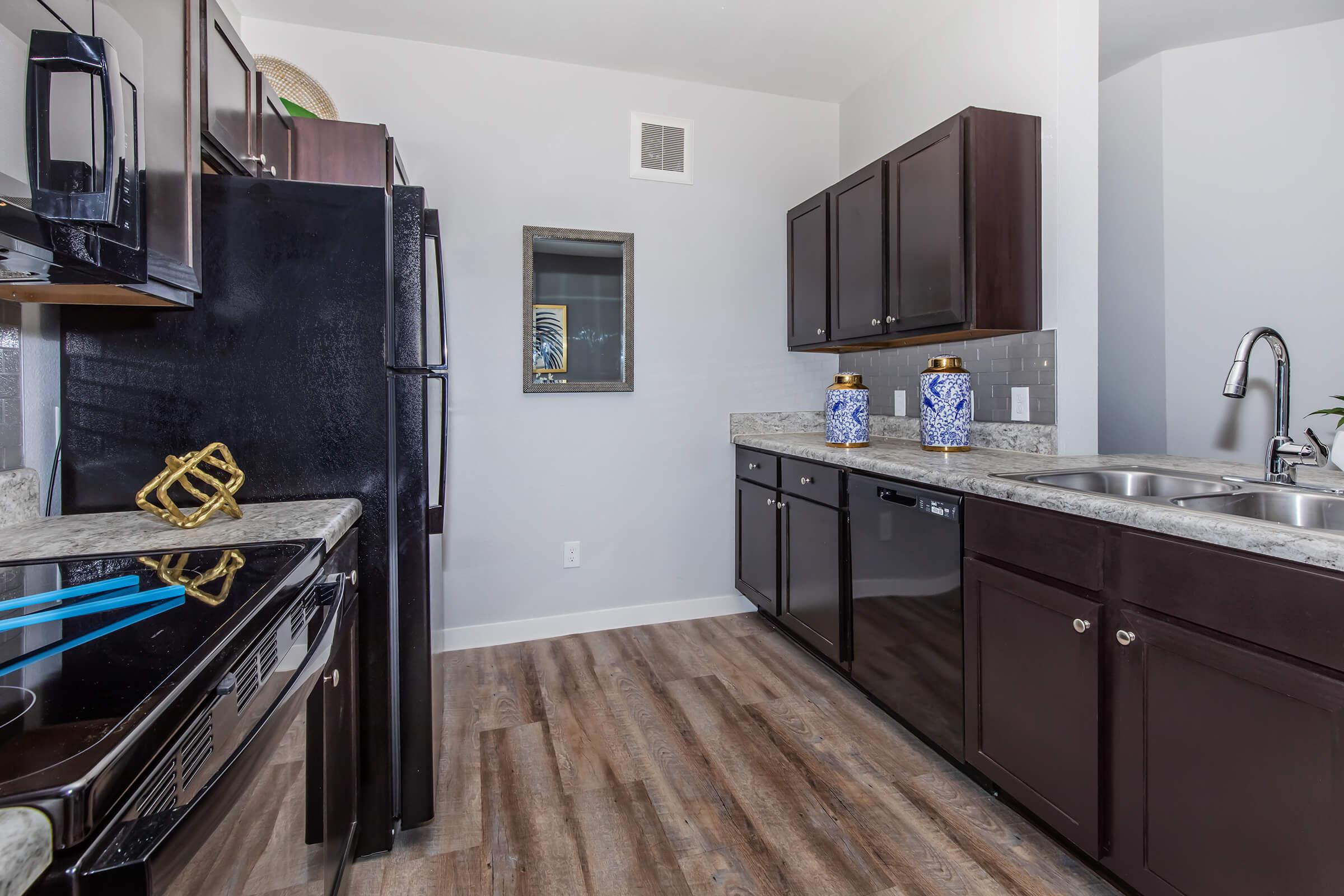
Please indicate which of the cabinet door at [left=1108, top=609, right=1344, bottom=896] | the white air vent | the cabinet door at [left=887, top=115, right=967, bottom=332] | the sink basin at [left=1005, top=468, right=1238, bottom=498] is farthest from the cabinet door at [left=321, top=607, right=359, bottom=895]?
the white air vent

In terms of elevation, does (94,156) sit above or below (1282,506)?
above

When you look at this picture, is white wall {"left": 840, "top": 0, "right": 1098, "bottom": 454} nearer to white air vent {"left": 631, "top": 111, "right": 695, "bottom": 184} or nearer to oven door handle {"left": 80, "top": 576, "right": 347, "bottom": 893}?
white air vent {"left": 631, "top": 111, "right": 695, "bottom": 184}

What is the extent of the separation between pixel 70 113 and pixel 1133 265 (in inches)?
149

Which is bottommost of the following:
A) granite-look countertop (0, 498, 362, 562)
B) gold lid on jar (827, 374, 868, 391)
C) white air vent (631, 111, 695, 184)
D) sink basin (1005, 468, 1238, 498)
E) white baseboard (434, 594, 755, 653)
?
white baseboard (434, 594, 755, 653)

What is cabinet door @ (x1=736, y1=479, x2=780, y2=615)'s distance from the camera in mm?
2881

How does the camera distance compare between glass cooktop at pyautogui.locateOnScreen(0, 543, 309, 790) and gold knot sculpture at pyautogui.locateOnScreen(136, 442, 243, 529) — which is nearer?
glass cooktop at pyautogui.locateOnScreen(0, 543, 309, 790)

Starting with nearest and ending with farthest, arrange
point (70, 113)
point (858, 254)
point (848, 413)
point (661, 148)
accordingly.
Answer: point (70, 113)
point (848, 413)
point (858, 254)
point (661, 148)

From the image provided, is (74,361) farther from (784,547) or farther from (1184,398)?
(1184,398)

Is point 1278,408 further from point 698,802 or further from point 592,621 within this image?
point 592,621

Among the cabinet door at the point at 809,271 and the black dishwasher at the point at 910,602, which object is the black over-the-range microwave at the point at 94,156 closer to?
the black dishwasher at the point at 910,602

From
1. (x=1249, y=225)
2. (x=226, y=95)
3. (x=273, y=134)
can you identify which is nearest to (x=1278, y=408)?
(x=1249, y=225)

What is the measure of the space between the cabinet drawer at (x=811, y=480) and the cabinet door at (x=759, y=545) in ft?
0.43

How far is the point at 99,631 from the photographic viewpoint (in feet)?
2.31

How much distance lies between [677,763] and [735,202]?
101 inches
